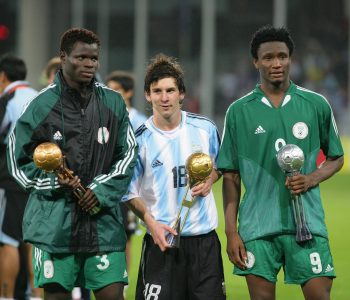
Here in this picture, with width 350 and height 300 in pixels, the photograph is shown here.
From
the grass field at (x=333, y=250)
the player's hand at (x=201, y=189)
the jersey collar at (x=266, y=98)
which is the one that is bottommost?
the grass field at (x=333, y=250)

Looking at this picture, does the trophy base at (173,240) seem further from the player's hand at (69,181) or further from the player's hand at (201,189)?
the player's hand at (69,181)

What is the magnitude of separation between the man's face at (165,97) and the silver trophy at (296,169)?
3.06ft

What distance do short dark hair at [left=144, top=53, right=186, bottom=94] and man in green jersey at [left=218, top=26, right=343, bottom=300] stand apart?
502 millimetres

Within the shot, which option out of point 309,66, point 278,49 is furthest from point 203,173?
point 309,66

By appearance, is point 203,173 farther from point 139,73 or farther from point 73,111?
point 139,73

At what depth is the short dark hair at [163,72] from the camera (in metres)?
6.70

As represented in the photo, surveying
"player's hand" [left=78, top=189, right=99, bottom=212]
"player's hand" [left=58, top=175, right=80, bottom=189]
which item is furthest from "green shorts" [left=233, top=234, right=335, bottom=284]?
"player's hand" [left=58, top=175, right=80, bottom=189]

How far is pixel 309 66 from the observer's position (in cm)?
2802

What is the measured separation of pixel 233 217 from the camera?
20.5ft

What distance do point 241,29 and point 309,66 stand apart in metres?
2.25

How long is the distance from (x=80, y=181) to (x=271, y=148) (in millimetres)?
1124

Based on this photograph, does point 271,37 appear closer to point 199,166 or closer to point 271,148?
point 271,148

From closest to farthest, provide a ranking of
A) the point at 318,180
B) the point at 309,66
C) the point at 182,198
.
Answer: the point at 318,180 → the point at 182,198 → the point at 309,66

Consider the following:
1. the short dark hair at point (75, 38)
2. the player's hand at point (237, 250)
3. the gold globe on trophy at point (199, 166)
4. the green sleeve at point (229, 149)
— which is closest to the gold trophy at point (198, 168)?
the gold globe on trophy at point (199, 166)
